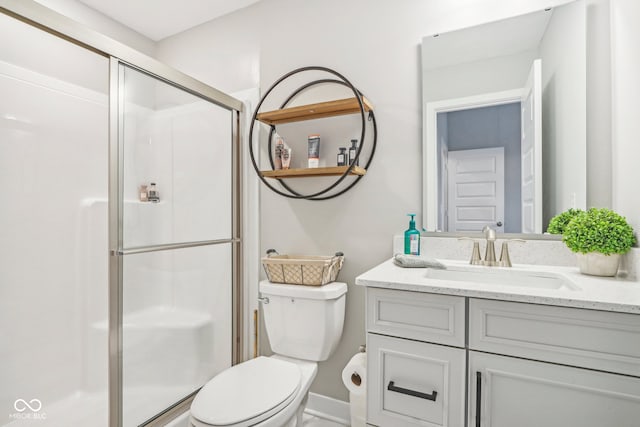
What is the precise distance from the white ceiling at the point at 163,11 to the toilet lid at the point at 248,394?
2.09 metres

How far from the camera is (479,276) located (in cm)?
130

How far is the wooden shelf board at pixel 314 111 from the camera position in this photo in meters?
1.61

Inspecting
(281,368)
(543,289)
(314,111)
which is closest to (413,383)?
(543,289)

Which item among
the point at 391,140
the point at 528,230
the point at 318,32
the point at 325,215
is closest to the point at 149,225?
the point at 325,215

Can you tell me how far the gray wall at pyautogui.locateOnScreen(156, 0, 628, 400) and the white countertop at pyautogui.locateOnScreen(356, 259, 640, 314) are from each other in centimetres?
48

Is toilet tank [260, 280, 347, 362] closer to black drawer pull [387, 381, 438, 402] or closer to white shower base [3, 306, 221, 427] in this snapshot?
white shower base [3, 306, 221, 427]

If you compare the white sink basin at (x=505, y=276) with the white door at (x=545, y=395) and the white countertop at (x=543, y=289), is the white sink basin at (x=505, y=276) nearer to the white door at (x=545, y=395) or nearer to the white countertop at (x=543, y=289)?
the white countertop at (x=543, y=289)

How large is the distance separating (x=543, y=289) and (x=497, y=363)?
264 mm

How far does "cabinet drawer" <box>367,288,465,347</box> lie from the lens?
3.28 feet

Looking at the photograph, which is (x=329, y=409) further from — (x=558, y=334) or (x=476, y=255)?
(x=558, y=334)

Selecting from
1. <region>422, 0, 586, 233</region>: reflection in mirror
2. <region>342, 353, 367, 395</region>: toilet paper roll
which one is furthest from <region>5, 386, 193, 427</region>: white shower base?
<region>422, 0, 586, 233</region>: reflection in mirror

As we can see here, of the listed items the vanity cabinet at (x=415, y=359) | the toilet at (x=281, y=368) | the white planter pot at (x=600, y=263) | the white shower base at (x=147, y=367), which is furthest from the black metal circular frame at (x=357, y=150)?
the white planter pot at (x=600, y=263)

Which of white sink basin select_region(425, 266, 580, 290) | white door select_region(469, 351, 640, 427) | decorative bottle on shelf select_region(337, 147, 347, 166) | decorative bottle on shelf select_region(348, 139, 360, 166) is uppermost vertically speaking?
decorative bottle on shelf select_region(348, 139, 360, 166)

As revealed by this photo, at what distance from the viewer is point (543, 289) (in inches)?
39.3
